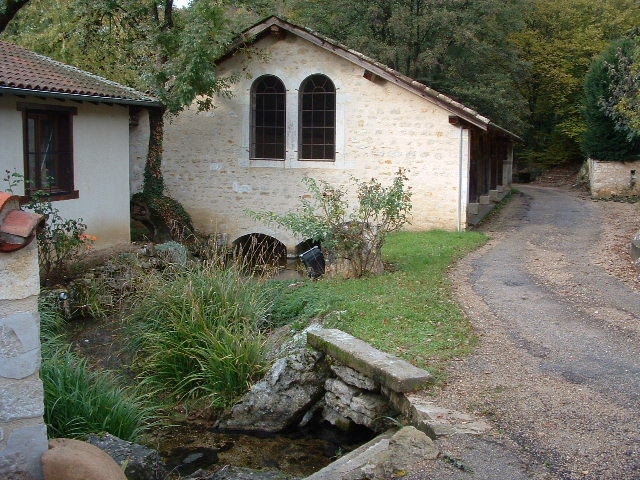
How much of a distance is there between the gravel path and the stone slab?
0.98ft

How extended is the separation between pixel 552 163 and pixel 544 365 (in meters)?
30.9

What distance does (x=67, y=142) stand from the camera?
42.7ft

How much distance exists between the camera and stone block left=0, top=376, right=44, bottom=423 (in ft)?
12.1

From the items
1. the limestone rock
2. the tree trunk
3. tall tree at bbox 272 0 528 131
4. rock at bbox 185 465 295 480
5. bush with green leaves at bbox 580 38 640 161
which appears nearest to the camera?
the limestone rock

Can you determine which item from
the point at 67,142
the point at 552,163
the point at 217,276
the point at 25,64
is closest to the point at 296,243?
the point at 67,142

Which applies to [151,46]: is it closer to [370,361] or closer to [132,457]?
[370,361]

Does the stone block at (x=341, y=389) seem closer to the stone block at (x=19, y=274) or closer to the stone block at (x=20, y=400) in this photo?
the stone block at (x=20, y=400)

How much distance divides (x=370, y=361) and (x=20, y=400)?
374cm

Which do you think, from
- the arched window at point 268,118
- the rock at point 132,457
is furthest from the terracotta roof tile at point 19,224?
the arched window at point 268,118

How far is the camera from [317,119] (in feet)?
57.7

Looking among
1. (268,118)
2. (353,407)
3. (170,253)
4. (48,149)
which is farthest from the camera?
(268,118)

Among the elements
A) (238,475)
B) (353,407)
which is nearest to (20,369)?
(238,475)

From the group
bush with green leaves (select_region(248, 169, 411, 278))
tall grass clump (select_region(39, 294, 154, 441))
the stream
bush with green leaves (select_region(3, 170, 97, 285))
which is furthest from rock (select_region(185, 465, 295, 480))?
bush with green leaves (select_region(3, 170, 97, 285))

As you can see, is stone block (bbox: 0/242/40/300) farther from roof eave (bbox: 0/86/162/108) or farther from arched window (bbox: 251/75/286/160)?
arched window (bbox: 251/75/286/160)
